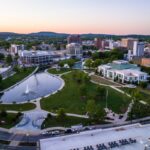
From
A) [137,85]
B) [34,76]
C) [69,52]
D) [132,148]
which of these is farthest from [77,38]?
[132,148]

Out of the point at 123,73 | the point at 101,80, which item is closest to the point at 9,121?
the point at 101,80

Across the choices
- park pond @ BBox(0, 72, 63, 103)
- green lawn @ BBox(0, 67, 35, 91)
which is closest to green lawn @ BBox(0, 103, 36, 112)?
park pond @ BBox(0, 72, 63, 103)

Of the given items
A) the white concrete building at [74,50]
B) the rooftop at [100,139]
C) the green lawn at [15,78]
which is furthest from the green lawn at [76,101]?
the white concrete building at [74,50]

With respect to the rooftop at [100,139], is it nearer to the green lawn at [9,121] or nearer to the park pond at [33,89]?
the green lawn at [9,121]

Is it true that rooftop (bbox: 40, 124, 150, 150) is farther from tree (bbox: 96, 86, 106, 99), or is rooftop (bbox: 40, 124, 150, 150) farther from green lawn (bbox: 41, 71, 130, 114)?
tree (bbox: 96, 86, 106, 99)

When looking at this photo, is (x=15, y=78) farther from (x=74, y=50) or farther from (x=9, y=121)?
(x=74, y=50)

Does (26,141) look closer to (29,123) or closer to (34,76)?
(29,123)
